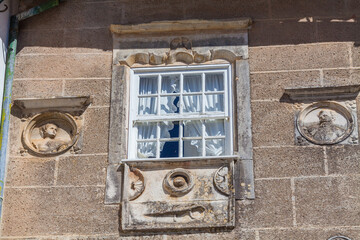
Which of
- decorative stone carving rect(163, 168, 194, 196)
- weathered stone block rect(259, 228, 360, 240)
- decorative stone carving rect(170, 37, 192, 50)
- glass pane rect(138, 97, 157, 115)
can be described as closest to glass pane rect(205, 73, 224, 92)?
decorative stone carving rect(170, 37, 192, 50)

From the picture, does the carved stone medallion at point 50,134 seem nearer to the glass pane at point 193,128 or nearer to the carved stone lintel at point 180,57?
the carved stone lintel at point 180,57

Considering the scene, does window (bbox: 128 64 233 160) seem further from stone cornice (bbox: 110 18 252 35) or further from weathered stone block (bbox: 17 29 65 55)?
weathered stone block (bbox: 17 29 65 55)

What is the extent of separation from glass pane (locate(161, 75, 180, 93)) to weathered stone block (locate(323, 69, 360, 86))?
6.18 feet

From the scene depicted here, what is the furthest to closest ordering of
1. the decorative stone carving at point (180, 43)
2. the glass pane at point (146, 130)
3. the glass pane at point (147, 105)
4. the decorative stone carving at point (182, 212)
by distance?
the decorative stone carving at point (180, 43), the glass pane at point (147, 105), the glass pane at point (146, 130), the decorative stone carving at point (182, 212)

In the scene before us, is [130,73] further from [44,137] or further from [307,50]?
[307,50]

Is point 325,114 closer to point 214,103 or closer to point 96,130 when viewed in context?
point 214,103

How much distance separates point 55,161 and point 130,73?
1.54m

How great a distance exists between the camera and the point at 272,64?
10750mm

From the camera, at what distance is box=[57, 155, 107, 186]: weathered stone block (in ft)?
33.8

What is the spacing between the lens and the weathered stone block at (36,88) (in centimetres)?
1092

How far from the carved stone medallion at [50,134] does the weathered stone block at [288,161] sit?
2352 millimetres

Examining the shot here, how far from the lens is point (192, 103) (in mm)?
10758

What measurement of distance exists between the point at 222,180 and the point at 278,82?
59.6 inches

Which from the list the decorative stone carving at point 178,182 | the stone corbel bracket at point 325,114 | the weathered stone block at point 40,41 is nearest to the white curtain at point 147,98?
the decorative stone carving at point 178,182
